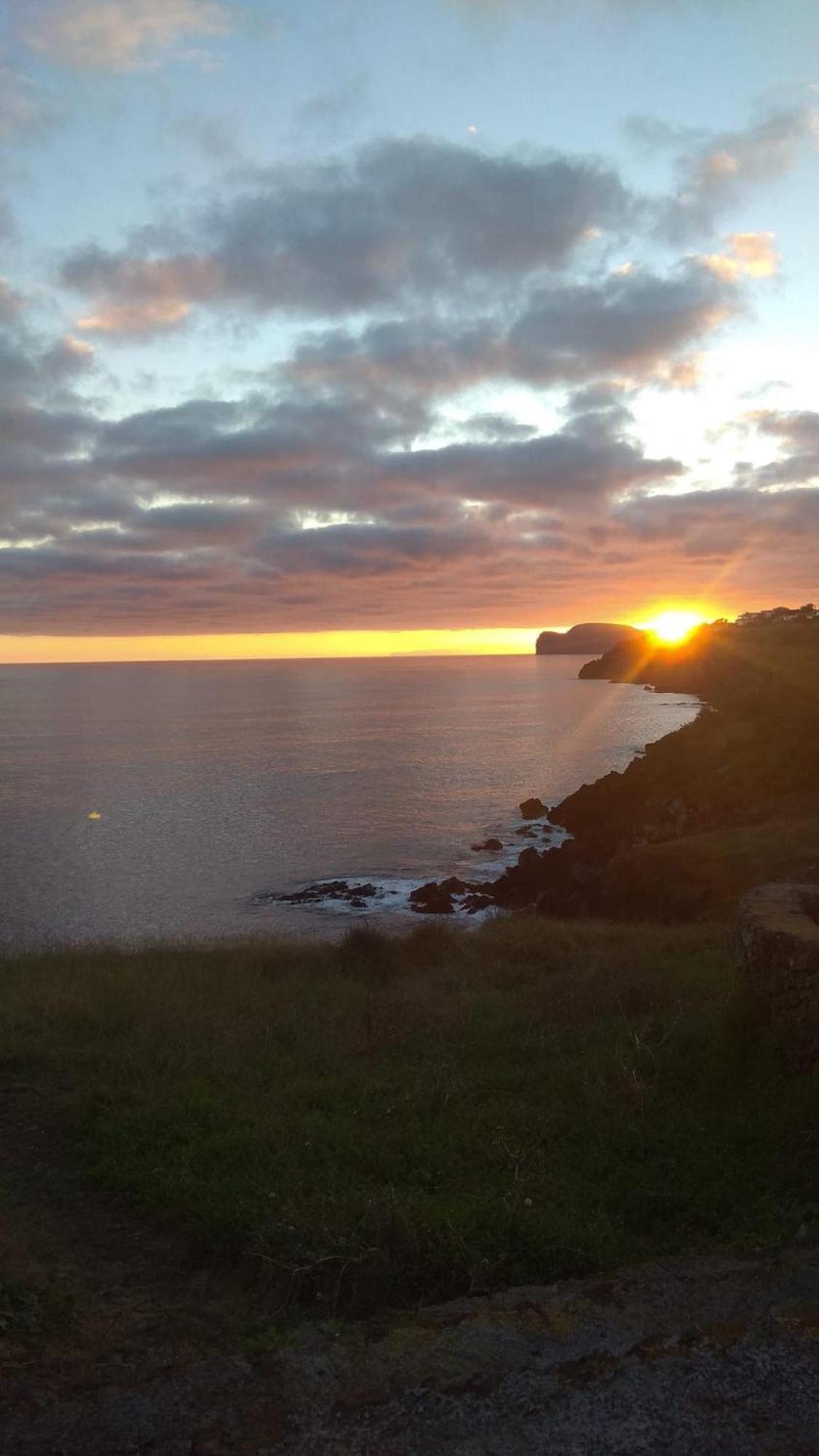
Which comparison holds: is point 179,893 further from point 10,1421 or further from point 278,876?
point 10,1421

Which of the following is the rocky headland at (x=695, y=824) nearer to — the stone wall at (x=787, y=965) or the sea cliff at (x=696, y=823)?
the sea cliff at (x=696, y=823)

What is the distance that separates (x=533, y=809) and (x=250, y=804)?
51.1 feet

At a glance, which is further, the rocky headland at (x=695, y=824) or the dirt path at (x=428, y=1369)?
the rocky headland at (x=695, y=824)

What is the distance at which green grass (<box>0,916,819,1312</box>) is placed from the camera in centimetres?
678

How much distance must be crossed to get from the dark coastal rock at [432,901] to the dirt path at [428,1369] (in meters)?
23.5

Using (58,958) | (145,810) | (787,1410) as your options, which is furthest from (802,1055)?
(145,810)

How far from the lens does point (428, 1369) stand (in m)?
5.25

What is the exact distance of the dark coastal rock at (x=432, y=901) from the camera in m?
30.0

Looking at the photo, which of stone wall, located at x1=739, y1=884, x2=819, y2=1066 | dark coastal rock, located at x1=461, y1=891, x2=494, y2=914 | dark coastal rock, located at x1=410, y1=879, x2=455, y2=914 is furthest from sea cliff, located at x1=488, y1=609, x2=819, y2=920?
stone wall, located at x1=739, y1=884, x2=819, y2=1066

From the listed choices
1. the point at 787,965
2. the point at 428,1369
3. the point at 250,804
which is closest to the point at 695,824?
the point at 250,804

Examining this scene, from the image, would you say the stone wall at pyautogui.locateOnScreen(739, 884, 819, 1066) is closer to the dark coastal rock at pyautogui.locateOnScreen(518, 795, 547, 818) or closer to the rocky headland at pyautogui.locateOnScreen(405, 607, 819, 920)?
the rocky headland at pyautogui.locateOnScreen(405, 607, 819, 920)

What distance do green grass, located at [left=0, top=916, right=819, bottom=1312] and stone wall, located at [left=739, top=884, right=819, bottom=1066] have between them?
1.02 ft

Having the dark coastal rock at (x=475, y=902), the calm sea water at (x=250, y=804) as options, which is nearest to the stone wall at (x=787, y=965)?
the calm sea water at (x=250, y=804)

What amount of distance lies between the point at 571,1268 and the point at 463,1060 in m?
4.44
